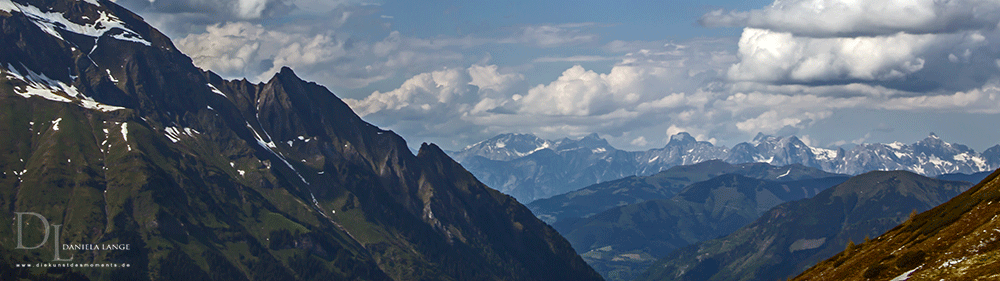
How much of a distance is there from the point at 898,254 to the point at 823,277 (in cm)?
1556

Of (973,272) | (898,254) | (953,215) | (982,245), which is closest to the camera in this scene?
(973,272)

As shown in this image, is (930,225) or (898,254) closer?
(898,254)

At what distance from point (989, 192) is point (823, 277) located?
24.8 m

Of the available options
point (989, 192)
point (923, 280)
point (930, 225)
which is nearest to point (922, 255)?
point (923, 280)

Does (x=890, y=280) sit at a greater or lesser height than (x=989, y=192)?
lesser

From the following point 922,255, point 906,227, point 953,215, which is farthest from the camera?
point 906,227

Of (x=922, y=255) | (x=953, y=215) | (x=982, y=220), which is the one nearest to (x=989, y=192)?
(x=953, y=215)

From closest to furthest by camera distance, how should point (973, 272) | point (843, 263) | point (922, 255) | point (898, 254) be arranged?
1. point (973, 272)
2. point (922, 255)
3. point (898, 254)
4. point (843, 263)

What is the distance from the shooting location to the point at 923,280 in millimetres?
80312

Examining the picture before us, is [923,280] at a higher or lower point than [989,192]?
lower

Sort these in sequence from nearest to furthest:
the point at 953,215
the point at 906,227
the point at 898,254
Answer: the point at 898,254 < the point at 953,215 < the point at 906,227

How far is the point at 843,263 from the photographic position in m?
116

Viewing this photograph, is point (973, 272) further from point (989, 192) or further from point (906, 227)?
point (906, 227)

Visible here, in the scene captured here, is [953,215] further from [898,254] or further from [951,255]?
[951,255]
